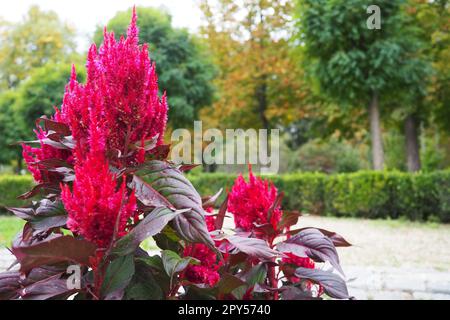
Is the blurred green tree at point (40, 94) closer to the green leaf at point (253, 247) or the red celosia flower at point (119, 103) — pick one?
the red celosia flower at point (119, 103)

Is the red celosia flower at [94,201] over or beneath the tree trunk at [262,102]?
beneath

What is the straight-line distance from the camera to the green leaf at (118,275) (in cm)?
103

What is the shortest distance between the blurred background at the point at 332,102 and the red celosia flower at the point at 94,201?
3.01 m

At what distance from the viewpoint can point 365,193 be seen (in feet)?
29.8

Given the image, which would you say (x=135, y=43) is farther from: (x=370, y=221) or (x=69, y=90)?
(x=370, y=221)

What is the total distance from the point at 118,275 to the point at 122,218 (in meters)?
0.14

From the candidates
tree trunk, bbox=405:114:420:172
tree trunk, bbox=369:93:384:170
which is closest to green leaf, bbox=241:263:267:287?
tree trunk, bbox=369:93:384:170

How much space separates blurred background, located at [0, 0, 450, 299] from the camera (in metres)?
6.92

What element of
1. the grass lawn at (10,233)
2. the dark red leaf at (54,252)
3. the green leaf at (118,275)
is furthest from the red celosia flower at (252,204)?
the grass lawn at (10,233)

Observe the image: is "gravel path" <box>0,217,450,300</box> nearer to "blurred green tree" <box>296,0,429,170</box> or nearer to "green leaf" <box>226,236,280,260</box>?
"green leaf" <box>226,236,280,260</box>

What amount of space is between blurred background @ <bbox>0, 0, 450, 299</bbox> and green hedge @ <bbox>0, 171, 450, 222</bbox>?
0.02 meters

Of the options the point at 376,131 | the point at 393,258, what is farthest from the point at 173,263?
the point at 376,131

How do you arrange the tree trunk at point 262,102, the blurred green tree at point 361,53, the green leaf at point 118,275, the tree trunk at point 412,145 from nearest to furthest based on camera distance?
1. the green leaf at point 118,275
2. the blurred green tree at point 361,53
3. the tree trunk at point 412,145
4. the tree trunk at point 262,102
